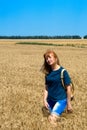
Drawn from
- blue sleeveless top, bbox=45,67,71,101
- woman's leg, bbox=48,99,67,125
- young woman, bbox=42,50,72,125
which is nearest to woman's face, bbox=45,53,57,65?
young woman, bbox=42,50,72,125

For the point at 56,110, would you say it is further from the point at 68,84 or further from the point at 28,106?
the point at 28,106

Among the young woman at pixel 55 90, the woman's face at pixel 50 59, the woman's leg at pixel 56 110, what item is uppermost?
the woman's face at pixel 50 59

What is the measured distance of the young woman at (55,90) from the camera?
22.8 feet

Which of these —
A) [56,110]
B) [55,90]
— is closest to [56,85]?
[55,90]

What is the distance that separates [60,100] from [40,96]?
3472mm

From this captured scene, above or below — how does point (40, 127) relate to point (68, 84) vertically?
below

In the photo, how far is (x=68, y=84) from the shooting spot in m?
6.93

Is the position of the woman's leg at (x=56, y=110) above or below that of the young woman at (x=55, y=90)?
below

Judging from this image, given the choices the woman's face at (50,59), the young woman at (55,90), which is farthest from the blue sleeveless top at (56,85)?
the woman's face at (50,59)

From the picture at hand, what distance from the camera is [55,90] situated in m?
7.05

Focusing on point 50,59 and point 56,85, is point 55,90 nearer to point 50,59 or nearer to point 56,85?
point 56,85

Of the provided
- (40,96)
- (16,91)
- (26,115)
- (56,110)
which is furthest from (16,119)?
(16,91)

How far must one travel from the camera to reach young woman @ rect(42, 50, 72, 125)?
6.94 m

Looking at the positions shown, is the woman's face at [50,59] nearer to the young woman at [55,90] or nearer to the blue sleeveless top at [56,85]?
the young woman at [55,90]
